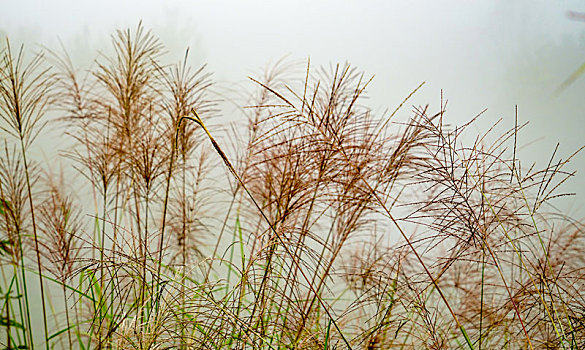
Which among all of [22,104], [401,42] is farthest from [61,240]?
[401,42]

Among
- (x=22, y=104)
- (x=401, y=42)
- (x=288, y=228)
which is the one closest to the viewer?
(x=288, y=228)

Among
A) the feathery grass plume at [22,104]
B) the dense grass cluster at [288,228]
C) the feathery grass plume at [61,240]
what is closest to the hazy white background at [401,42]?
the dense grass cluster at [288,228]

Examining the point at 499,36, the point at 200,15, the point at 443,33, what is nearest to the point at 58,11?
the point at 200,15

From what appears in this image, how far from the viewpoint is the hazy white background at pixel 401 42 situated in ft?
9.94

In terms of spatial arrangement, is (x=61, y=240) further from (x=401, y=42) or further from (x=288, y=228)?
(x=401, y=42)

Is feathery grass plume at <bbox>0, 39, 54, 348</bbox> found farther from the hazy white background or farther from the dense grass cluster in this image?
the hazy white background

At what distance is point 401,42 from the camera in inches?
123

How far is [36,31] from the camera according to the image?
3254mm

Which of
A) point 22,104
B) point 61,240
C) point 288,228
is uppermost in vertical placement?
point 22,104

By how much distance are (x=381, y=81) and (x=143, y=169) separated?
1751 millimetres

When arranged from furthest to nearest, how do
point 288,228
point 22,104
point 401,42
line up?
point 401,42 → point 22,104 → point 288,228

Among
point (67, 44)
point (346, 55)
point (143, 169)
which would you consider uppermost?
point (67, 44)

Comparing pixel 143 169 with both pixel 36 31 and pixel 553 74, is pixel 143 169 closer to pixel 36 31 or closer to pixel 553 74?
pixel 36 31

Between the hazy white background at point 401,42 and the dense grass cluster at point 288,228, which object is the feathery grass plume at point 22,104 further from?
the hazy white background at point 401,42
